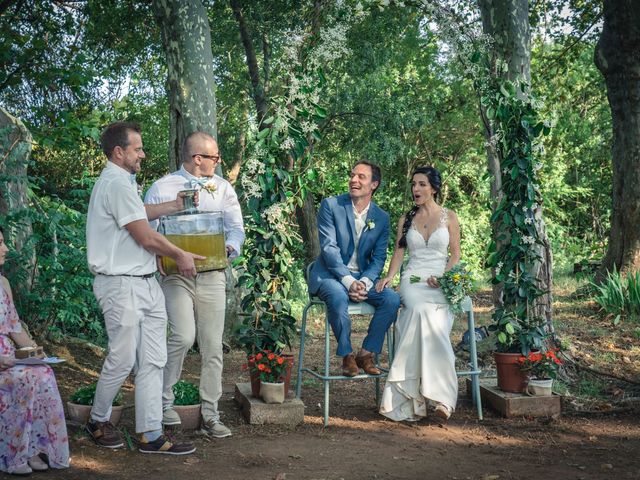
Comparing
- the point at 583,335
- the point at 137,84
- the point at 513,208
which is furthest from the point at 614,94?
the point at 137,84

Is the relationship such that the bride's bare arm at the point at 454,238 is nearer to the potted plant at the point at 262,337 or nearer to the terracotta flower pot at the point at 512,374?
the terracotta flower pot at the point at 512,374

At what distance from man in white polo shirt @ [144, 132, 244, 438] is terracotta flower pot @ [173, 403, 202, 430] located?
63 mm

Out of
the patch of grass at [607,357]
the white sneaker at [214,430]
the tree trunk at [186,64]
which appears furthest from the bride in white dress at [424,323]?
the tree trunk at [186,64]

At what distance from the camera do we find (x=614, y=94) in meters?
10.5

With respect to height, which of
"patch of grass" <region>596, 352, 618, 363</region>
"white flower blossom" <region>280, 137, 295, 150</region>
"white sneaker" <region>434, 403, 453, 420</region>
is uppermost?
"white flower blossom" <region>280, 137, 295, 150</region>

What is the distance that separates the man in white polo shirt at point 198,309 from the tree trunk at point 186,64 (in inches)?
128

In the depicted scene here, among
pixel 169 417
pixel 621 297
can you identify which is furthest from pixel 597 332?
pixel 169 417

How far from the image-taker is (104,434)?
4.56 metres

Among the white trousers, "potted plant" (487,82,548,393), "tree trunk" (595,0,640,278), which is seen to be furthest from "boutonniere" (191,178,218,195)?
"tree trunk" (595,0,640,278)

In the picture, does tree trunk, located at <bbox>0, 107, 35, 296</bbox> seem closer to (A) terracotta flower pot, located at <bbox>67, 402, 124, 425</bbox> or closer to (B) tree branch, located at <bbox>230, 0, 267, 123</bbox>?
(A) terracotta flower pot, located at <bbox>67, 402, 124, 425</bbox>

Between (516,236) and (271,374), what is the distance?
2.20 m

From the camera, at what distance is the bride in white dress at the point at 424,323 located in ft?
18.0

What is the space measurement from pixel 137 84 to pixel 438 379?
16596 mm

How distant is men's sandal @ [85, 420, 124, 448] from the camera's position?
4547 millimetres
